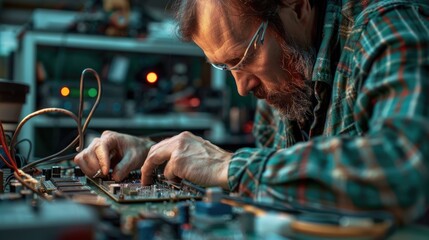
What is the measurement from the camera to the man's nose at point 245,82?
1.55 meters

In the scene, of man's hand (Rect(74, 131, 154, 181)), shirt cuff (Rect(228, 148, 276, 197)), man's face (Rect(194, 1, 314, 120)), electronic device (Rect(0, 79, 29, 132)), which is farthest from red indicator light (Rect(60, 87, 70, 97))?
shirt cuff (Rect(228, 148, 276, 197))

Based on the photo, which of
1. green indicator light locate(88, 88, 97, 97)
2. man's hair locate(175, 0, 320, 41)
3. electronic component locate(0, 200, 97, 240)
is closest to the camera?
electronic component locate(0, 200, 97, 240)

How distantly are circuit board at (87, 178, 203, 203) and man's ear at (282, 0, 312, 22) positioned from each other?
0.64 m

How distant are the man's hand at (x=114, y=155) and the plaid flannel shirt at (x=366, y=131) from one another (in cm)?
40

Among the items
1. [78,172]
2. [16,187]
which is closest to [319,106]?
[78,172]

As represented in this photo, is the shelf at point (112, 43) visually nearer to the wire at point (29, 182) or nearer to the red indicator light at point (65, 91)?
the red indicator light at point (65, 91)

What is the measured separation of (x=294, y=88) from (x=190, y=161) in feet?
1.72

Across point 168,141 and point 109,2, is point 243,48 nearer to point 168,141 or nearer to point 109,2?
point 168,141

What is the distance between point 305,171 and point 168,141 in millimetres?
532

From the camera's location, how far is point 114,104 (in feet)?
11.8

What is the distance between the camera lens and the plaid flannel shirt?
794 millimetres

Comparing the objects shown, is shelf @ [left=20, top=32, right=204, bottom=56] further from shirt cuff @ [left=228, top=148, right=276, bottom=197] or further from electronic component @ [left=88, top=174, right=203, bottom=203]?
shirt cuff @ [left=228, top=148, right=276, bottom=197]

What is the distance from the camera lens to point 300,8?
1.44 meters

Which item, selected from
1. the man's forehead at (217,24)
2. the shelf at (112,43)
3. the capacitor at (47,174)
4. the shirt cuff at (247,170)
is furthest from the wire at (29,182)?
the shelf at (112,43)
